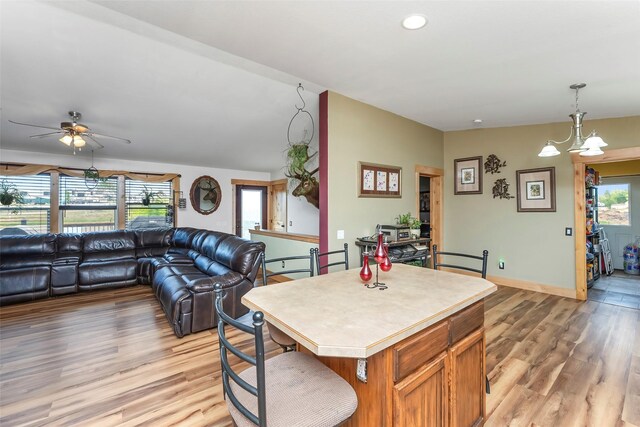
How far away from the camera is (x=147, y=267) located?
504cm

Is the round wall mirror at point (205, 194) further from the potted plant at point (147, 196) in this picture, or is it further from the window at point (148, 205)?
the potted plant at point (147, 196)

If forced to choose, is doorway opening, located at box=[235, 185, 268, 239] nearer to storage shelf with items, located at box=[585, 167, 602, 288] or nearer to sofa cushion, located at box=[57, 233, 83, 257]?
sofa cushion, located at box=[57, 233, 83, 257]

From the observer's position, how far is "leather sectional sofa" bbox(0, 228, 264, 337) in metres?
3.14

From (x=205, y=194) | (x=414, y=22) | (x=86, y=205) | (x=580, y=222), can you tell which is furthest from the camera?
(x=205, y=194)

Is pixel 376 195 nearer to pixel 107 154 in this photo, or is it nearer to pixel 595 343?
pixel 595 343

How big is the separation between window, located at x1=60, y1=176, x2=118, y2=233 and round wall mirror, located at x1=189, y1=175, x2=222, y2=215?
5.19 ft

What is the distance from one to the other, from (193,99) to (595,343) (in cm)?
512

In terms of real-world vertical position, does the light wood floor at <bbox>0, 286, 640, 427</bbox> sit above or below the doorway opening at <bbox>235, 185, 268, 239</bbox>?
below

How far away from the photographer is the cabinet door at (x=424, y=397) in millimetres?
1164

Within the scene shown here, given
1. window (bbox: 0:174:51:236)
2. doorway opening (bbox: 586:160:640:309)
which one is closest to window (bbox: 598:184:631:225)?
doorway opening (bbox: 586:160:640:309)

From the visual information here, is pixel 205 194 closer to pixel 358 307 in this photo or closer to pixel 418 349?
pixel 358 307

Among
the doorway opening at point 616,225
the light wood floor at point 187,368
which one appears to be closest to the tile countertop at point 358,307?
the light wood floor at point 187,368

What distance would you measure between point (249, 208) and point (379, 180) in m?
4.80

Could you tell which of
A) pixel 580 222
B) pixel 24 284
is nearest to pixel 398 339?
pixel 580 222
